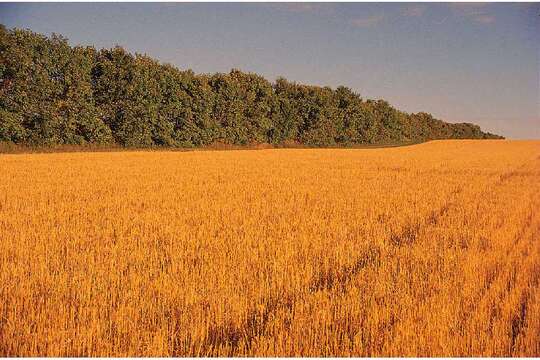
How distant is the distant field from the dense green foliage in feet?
94.9

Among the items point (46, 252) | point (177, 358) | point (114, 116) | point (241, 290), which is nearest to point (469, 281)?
point (241, 290)

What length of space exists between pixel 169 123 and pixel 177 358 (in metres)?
46.9

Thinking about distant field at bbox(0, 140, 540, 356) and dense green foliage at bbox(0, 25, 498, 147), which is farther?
dense green foliage at bbox(0, 25, 498, 147)

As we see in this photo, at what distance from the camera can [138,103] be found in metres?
46.1

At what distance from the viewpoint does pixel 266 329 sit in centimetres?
411

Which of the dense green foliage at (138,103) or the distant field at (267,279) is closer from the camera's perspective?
the distant field at (267,279)

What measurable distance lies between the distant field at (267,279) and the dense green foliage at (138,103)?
28.9 m

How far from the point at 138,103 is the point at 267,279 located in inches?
1698

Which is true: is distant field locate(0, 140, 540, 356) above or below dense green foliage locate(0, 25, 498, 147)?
below

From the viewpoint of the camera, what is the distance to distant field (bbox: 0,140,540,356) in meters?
4.04

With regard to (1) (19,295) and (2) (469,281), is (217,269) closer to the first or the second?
(1) (19,295)

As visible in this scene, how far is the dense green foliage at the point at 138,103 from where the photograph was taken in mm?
37700

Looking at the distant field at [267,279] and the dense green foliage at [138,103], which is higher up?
the dense green foliage at [138,103]

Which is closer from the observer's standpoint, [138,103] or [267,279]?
[267,279]
